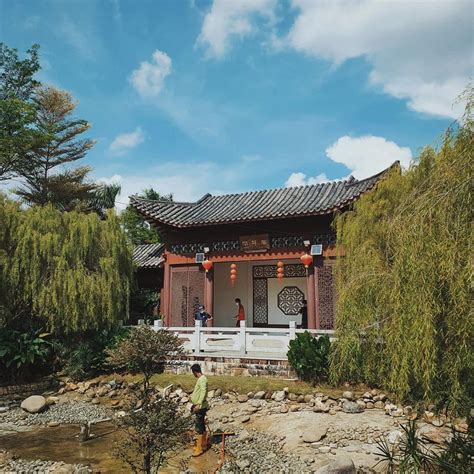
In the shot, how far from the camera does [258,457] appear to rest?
5750mm

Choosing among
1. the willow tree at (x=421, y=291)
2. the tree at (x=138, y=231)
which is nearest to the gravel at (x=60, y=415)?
the willow tree at (x=421, y=291)

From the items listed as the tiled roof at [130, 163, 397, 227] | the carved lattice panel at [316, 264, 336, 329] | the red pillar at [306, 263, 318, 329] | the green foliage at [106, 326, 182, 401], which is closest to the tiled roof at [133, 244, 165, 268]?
the tiled roof at [130, 163, 397, 227]

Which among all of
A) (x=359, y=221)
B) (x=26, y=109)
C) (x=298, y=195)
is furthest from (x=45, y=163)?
(x=359, y=221)

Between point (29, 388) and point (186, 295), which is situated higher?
point (186, 295)

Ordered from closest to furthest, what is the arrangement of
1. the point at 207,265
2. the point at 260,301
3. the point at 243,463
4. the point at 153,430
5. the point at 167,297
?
the point at 153,430
the point at 243,463
the point at 207,265
the point at 167,297
the point at 260,301

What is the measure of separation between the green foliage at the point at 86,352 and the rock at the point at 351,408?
5.03 m

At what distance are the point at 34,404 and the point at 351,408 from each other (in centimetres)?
575

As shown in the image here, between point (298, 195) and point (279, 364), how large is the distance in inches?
188

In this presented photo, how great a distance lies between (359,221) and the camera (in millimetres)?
7719

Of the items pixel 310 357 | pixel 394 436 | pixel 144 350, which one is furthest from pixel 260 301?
pixel 144 350

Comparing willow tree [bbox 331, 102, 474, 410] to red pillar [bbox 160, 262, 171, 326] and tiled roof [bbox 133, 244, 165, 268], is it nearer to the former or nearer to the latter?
red pillar [bbox 160, 262, 171, 326]

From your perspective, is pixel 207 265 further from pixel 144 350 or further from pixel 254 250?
pixel 144 350

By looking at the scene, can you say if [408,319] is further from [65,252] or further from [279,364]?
[65,252]

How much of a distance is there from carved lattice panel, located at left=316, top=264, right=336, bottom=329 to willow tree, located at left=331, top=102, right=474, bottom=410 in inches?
96.7
